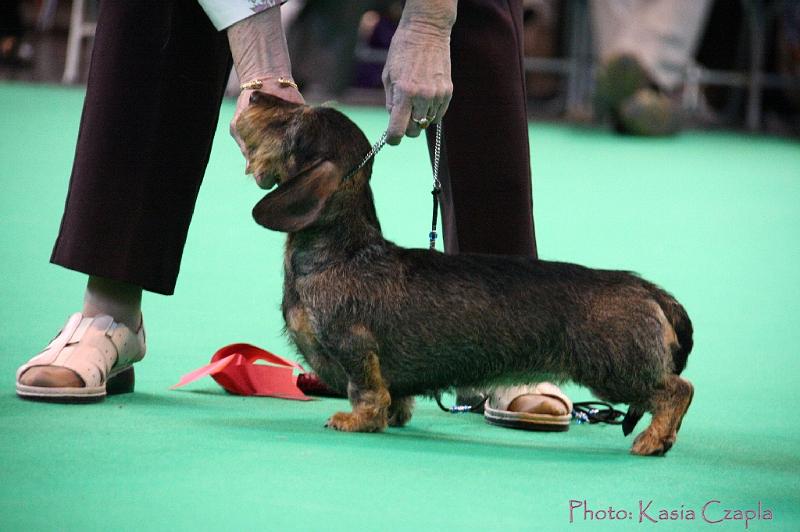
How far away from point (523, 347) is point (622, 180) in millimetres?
4734

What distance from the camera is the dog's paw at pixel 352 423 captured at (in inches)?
101

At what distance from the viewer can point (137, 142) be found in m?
2.81

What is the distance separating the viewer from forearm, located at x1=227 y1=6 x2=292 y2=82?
2.64 m

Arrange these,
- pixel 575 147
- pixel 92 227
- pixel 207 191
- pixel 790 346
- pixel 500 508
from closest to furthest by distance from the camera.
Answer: pixel 500 508 < pixel 92 227 < pixel 790 346 < pixel 207 191 < pixel 575 147

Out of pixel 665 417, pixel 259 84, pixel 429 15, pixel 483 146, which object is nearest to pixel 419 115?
pixel 429 15

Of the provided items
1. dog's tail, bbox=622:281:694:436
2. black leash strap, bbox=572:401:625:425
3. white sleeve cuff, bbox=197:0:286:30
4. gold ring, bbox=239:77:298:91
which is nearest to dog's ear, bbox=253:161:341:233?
gold ring, bbox=239:77:298:91

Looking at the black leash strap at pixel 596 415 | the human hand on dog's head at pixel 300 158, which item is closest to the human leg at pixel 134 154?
the human hand on dog's head at pixel 300 158

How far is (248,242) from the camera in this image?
16.5ft

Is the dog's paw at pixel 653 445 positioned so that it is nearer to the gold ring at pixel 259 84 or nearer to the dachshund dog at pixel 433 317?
the dachshund dog at pixel 433 317

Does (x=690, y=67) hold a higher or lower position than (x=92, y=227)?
higher

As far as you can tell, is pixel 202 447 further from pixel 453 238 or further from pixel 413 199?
pixel 413 199

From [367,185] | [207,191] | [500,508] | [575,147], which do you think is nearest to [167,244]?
[367,185]

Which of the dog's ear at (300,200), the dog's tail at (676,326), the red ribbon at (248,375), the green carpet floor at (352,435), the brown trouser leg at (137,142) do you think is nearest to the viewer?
the green carpet floor at (352,435)

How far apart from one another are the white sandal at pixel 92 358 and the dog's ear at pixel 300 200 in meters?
0.51
